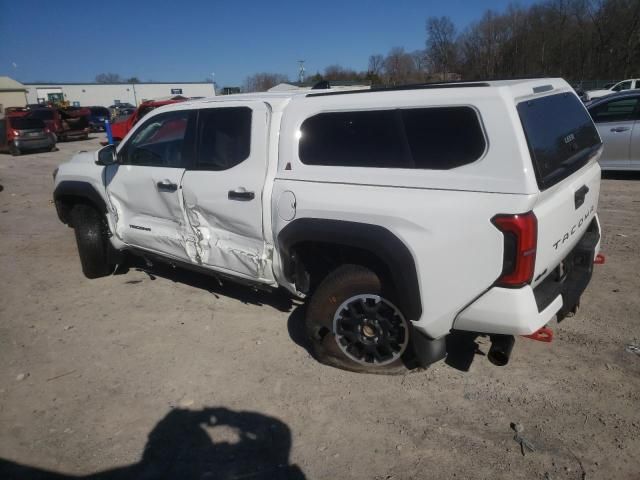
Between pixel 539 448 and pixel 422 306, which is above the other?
pixel 422 306

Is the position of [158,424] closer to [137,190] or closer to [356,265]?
[356,265]

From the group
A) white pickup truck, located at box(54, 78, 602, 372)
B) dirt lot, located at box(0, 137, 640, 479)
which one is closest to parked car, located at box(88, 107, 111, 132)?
dirt lot, located at box(0, 137, 640, 479)

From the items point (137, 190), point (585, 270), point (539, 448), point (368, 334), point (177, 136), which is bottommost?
point (539, 448)

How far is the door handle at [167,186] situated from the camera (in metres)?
4.13

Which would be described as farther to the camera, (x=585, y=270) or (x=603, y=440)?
→ (x=585, y=270)

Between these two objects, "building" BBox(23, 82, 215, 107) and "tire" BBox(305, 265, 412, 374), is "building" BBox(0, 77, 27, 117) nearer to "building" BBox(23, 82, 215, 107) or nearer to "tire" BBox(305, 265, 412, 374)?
"building" BBox(23, 82, 215, 107)

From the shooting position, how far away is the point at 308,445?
107 inches

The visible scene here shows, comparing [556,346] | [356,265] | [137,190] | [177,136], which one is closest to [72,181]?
[137,190]

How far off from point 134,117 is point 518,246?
52.7 feet

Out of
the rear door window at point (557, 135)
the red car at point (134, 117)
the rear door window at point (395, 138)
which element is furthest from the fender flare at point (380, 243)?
the red car at point (134, 117)

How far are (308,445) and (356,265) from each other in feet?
3.81

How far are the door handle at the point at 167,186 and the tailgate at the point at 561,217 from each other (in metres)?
2.92

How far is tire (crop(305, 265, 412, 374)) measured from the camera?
311 cm

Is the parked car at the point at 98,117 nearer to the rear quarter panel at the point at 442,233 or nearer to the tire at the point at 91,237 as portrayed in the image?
the tire at the point at 91,237
